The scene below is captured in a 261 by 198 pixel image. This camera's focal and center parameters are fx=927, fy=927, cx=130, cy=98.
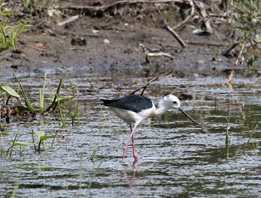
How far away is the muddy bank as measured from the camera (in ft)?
53.3

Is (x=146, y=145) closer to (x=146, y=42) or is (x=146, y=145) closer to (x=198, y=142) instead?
(x=198, y=142)

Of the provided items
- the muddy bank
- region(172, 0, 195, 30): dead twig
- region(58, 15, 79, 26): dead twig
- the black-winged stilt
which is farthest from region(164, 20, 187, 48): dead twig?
the black-winged stilt

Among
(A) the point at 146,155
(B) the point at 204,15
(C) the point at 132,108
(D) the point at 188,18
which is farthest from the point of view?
(B) the point at 204,15

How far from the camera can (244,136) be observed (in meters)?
10.6

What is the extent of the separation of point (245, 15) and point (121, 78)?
3.61m

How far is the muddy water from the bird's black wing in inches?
18.6

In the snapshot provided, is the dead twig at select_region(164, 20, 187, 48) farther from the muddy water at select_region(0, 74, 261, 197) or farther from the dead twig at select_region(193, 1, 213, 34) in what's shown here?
the muddy water at select_region(0, 74, 261, 197)

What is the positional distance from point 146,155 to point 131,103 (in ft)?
1.89

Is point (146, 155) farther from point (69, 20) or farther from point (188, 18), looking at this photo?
point (188, 18)

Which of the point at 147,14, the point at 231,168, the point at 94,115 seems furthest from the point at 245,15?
the point at 147,14

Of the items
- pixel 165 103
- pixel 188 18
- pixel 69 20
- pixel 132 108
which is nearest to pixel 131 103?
pixel 132 108

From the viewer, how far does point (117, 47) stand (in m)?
17.2

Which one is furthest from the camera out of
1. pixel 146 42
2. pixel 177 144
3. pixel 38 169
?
pixel 146 42

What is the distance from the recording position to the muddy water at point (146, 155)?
26.3ft
